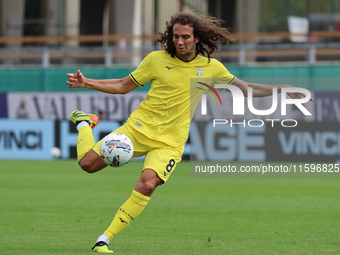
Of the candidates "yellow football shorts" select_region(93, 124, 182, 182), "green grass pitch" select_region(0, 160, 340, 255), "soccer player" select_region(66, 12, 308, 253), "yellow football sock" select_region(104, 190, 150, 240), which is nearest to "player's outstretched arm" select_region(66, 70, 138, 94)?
"soccer player" select_region(66, 12, 308, 253)

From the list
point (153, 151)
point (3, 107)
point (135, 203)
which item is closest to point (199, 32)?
point (153, 151)

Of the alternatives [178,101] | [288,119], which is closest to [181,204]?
[178,101]

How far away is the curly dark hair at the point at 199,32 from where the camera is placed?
7.56 metres

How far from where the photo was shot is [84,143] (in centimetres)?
809

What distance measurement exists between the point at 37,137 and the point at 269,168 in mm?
7812

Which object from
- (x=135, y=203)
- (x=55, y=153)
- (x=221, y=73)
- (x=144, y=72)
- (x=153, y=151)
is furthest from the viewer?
(x=55, y=153)

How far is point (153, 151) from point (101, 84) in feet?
3.08

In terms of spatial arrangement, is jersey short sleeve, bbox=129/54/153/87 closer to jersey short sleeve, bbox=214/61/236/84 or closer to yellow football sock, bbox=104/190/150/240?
jersey short sleeve, bbox=214/61/236/84

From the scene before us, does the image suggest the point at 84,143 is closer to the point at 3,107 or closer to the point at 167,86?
the point at 167,86

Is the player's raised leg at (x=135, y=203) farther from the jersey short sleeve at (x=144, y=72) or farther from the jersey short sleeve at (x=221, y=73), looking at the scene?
the jersey short sleeve at (x=221, y=73)

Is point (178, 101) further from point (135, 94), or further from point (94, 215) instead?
point (135, 94)

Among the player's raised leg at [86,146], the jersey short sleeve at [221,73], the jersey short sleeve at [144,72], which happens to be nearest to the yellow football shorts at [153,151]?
the player's raised leg at [86,146]

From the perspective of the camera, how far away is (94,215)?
34.0 feet

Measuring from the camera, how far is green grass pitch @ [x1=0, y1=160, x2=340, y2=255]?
7738 millimetres
